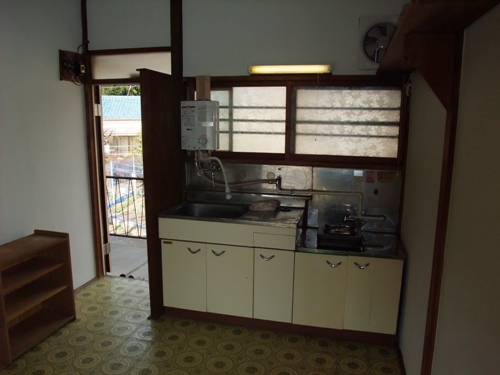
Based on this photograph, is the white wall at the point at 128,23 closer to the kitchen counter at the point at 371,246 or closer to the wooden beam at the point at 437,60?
the kitchen counter at the point at 371,246

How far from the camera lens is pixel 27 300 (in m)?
2.66

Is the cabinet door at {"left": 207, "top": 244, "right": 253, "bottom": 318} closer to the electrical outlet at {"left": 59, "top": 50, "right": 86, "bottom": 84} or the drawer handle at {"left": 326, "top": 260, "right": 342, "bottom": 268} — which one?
the drawer handle at {"left": 326, "top": 260, "right": 342, "bottom": 268}

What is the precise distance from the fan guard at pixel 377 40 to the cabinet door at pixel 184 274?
2.01m

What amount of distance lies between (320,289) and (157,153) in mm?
1645

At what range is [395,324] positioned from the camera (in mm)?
2594

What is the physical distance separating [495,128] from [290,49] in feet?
6.96

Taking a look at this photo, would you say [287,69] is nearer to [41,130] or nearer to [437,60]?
[437,60]

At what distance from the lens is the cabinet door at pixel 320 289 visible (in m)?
2.63

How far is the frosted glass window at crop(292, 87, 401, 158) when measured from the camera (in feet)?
9.65

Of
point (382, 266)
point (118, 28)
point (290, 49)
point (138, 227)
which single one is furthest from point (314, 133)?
point (138, 227)

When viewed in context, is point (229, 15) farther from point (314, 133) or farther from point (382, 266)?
point (382, 266)

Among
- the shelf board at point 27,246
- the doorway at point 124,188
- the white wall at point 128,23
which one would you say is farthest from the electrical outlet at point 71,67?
the shelf board at point 27,246

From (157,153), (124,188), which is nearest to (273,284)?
(157,153)

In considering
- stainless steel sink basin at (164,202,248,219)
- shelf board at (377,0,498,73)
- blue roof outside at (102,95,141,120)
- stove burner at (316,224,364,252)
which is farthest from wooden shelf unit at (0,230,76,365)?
blue roof outside at (102,95,141,120)
